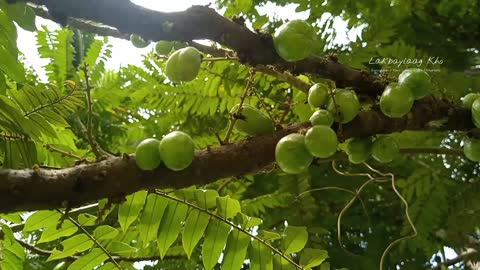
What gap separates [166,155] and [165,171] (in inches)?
1.2

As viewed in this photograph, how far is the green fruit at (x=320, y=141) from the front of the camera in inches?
35.1

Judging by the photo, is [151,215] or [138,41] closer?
[138,41]

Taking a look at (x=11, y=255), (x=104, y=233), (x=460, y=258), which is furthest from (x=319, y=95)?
(x=460, y=258)

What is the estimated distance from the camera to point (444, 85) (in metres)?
1.54

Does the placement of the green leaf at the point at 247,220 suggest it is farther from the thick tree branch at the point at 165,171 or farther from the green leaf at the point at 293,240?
the thick tree branch at the point at 165,171

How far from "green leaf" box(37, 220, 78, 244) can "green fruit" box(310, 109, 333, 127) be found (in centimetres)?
50

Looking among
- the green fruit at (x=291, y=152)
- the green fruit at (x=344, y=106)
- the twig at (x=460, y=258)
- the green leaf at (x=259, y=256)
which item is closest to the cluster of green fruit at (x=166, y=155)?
the green fruit at (x=291, y=152)

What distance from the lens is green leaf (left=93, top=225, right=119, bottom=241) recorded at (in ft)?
3.71

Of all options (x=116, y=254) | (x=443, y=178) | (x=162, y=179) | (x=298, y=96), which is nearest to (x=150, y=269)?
(x=116, y=254)

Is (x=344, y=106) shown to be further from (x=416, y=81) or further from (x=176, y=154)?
(x=176, y=154)

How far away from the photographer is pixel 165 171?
86cm

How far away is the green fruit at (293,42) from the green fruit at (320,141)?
0.37 ft

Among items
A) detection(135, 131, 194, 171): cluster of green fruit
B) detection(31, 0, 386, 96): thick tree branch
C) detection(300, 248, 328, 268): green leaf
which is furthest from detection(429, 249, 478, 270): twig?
detection(135, 131, 194, 171): cluster of green fruit

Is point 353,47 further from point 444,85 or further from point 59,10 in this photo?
point 59,10
